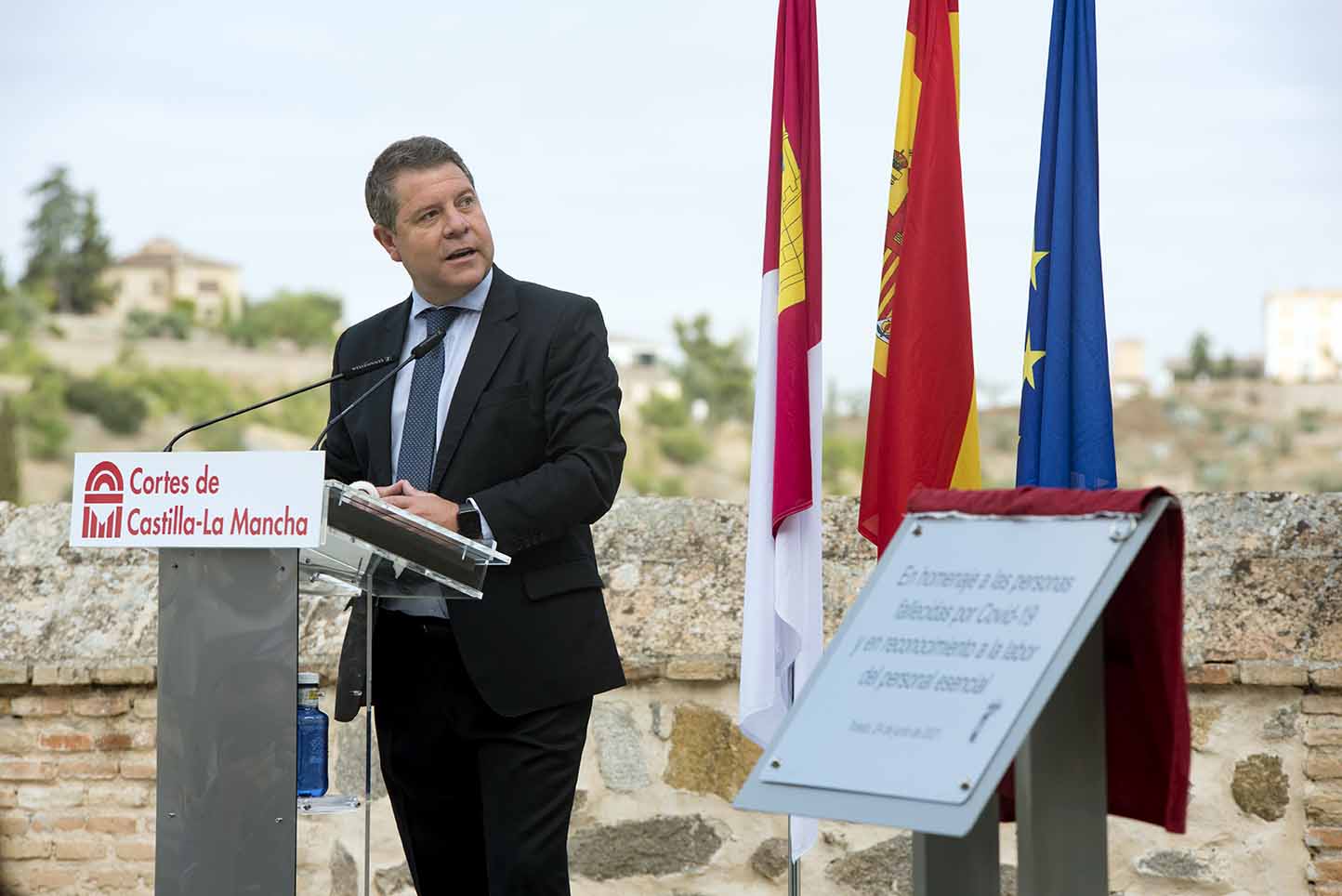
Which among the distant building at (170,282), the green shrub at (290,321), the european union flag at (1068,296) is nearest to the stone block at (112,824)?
the european union flag at (1068,296)

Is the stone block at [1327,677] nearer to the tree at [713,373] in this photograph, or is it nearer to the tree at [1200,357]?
the tree at [713,373]

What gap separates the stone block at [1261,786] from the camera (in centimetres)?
332

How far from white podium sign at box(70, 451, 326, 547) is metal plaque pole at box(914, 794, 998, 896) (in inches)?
37.5

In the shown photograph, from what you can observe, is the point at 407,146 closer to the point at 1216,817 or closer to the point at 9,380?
the point at 1216,817

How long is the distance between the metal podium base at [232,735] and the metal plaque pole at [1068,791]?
3.42 ft

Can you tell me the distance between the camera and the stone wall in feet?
10.9

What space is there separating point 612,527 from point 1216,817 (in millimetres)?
1518

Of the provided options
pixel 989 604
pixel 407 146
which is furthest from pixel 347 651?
pixel 989 604

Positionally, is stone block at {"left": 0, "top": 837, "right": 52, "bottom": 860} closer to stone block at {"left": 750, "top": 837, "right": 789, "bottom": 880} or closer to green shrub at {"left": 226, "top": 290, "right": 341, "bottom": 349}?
stone block at {"left": 750, "top": 837, "right": 789, "bottom": 880}

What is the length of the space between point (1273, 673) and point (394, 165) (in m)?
2.07

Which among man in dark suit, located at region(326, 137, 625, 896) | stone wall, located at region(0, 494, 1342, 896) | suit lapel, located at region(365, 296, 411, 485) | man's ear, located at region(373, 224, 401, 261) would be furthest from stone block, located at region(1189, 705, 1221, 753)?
man's ear, located at region(373, 224, 401, 261)

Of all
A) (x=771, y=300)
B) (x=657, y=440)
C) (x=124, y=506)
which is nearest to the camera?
(x=124, y=506)

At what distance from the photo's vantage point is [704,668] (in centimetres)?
359

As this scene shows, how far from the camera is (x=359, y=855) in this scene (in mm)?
2582
